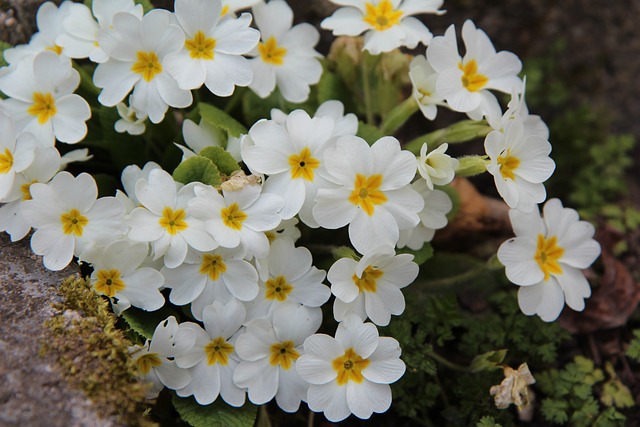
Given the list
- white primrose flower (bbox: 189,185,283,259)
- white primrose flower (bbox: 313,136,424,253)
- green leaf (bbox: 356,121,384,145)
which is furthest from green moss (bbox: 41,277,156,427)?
green leaf (bbox: 356,121,384,145)

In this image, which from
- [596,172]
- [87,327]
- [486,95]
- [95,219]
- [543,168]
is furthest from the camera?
[596,172]

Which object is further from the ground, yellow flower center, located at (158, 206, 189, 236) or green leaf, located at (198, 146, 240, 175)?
A: green leaf, located at (198, 146, 240, 175)

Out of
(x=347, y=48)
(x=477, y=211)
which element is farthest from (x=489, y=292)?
(x=347, y=48)

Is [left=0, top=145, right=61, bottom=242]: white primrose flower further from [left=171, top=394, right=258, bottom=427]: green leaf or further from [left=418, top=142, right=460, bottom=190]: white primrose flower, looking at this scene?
[left=418, top=142, right=460, bottom=190]: white primrose flower

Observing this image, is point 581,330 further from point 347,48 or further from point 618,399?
point 347,48

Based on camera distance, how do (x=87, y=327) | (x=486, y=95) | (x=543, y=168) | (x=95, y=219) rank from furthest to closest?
(x=486, y=95)
(x=543, y=168)
(x=95, y=219)
(x=87, y=327)

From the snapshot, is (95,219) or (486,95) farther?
(486,95)
